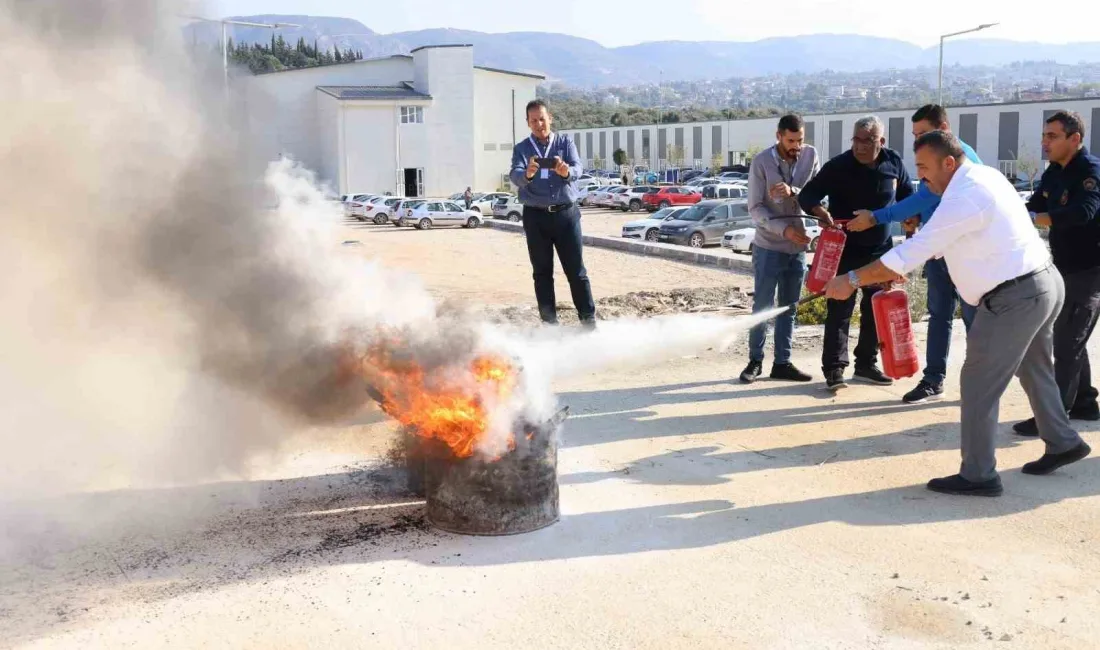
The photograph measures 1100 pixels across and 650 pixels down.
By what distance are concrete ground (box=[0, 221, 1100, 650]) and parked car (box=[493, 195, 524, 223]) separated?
39865 millimetres

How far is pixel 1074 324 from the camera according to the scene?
20.0 feet

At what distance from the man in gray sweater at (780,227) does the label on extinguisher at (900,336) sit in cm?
117

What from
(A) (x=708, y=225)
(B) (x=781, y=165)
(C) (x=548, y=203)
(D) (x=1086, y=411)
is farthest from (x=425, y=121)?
(D) (x=1086, y=411)

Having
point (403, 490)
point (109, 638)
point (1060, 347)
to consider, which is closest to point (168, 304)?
point (403, 490)

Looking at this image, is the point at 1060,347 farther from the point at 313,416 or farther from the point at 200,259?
the point at 200,259

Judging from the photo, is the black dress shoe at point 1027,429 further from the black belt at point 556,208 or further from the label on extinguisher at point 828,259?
the black belt at point 556,208

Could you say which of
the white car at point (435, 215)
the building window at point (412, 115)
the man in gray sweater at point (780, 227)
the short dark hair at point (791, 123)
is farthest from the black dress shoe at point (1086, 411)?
the building window at point (412, 115)

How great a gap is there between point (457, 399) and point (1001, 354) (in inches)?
116

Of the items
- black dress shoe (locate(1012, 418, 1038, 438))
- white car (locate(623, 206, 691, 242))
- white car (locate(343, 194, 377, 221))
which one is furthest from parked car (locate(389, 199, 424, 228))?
black dress shoe (locate(1012, 418, 1038, 438))

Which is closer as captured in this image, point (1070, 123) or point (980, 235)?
point (980, 235)

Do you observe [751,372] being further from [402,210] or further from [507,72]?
[507,72]

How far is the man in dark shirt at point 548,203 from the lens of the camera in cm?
779

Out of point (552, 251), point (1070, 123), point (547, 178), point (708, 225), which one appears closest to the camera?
point (1070, 123)

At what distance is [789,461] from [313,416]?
9.92 feet
